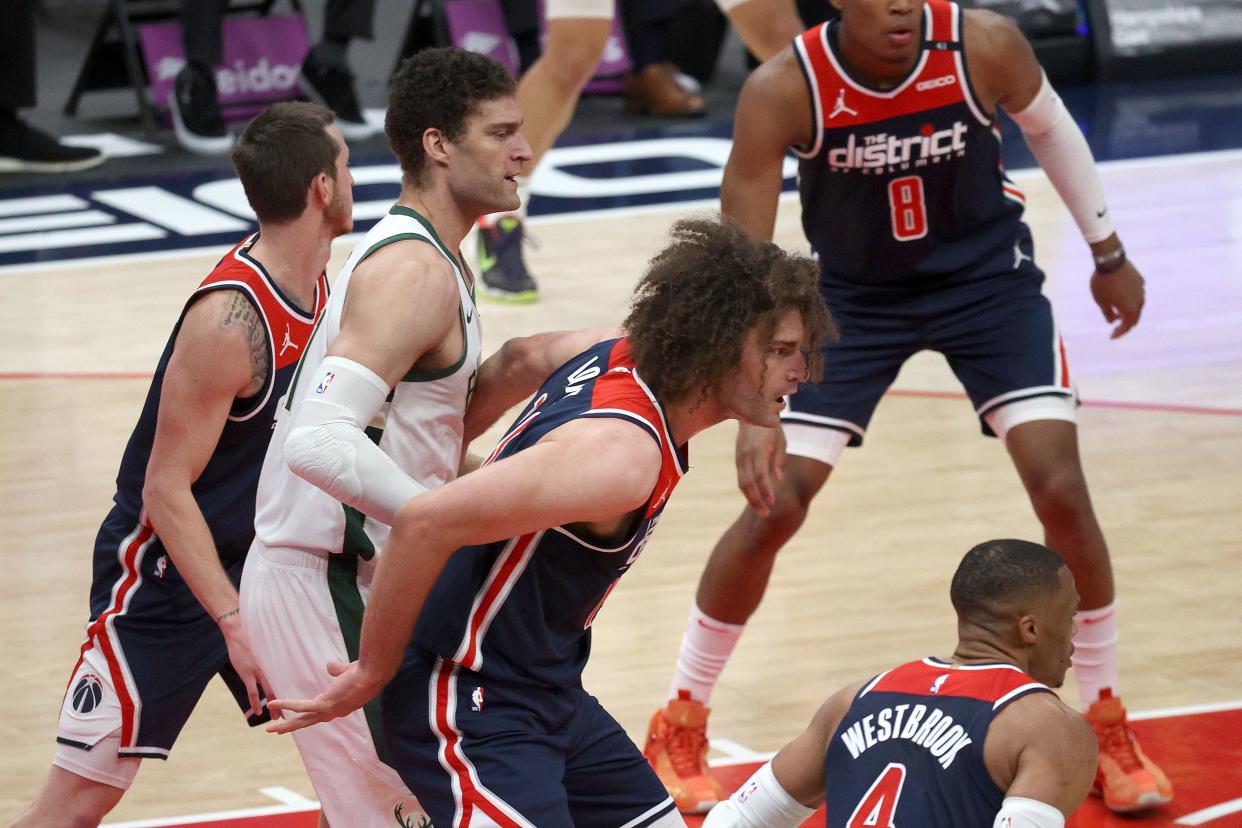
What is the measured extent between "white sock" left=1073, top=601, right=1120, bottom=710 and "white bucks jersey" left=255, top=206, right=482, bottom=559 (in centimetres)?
170

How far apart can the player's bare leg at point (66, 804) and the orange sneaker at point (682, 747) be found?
4.12ft

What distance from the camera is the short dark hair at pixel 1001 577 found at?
316 cm

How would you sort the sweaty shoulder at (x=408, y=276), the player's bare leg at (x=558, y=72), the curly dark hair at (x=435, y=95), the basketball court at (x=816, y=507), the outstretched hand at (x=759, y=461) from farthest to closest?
the player's bare leg at (x=558, y=72)
the basketball court at (x=816, y=507)
the outstretched hand at (x=759, y=461)
the curly dark hair at (x=435, y=95)
the sweaty shoulder at (x=408, y=276)

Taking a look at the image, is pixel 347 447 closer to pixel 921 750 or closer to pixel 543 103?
pixel 921 750

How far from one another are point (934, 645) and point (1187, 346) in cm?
281

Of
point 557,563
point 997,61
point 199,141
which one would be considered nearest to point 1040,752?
point 557,563

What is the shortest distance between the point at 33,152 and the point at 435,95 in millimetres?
7514

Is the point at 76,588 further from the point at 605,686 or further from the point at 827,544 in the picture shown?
the point at 827,544

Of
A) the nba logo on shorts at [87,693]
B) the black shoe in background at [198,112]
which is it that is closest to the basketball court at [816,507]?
the nba logo on shorts at [87,693]

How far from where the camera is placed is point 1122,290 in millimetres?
4691

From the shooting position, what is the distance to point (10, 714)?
4.77 m

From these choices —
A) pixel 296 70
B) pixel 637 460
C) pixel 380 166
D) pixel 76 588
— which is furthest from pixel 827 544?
pixel 296 70

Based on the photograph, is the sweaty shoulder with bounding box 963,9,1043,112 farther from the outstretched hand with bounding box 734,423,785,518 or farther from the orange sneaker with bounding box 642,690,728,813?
the orange sneaker with bounding box 642,690,728,813

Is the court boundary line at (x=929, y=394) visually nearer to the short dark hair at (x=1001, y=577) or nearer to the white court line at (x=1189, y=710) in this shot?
the white court line at (x=1189, y=710)
